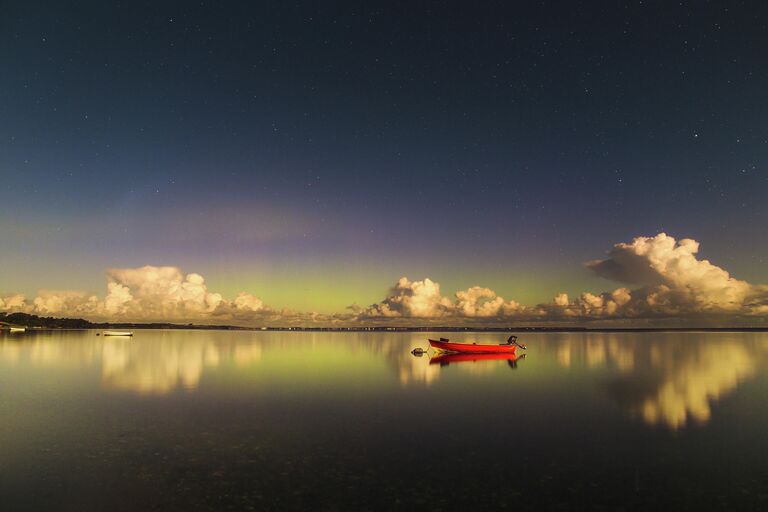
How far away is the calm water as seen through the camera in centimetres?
1967

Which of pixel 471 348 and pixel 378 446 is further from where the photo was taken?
pixel 471 348

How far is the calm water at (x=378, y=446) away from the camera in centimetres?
1967

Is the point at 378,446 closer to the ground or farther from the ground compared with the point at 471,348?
farther from the ground

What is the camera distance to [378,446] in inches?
1096

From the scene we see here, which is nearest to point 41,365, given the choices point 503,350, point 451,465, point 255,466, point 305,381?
point 305,381

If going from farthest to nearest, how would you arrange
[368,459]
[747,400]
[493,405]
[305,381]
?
[305,381], [747,400], [493,405], [368,459]

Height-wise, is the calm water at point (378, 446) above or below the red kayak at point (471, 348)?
above

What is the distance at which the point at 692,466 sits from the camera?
24.4 metres

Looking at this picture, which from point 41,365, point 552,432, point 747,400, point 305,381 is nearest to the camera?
point 552,432

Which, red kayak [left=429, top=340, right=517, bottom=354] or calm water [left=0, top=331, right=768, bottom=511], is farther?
red kayak [left=429, top=340, right=517, bottom=354]

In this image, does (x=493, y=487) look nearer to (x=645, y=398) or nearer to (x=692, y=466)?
(x=692, y=466)

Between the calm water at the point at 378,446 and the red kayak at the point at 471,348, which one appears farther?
the red kayak at the point at 471,348

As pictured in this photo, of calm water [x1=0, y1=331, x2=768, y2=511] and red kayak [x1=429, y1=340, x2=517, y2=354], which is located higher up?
calm water [x1=0, y1=331, x2=768, y2=511]

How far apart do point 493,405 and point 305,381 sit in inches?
1000
